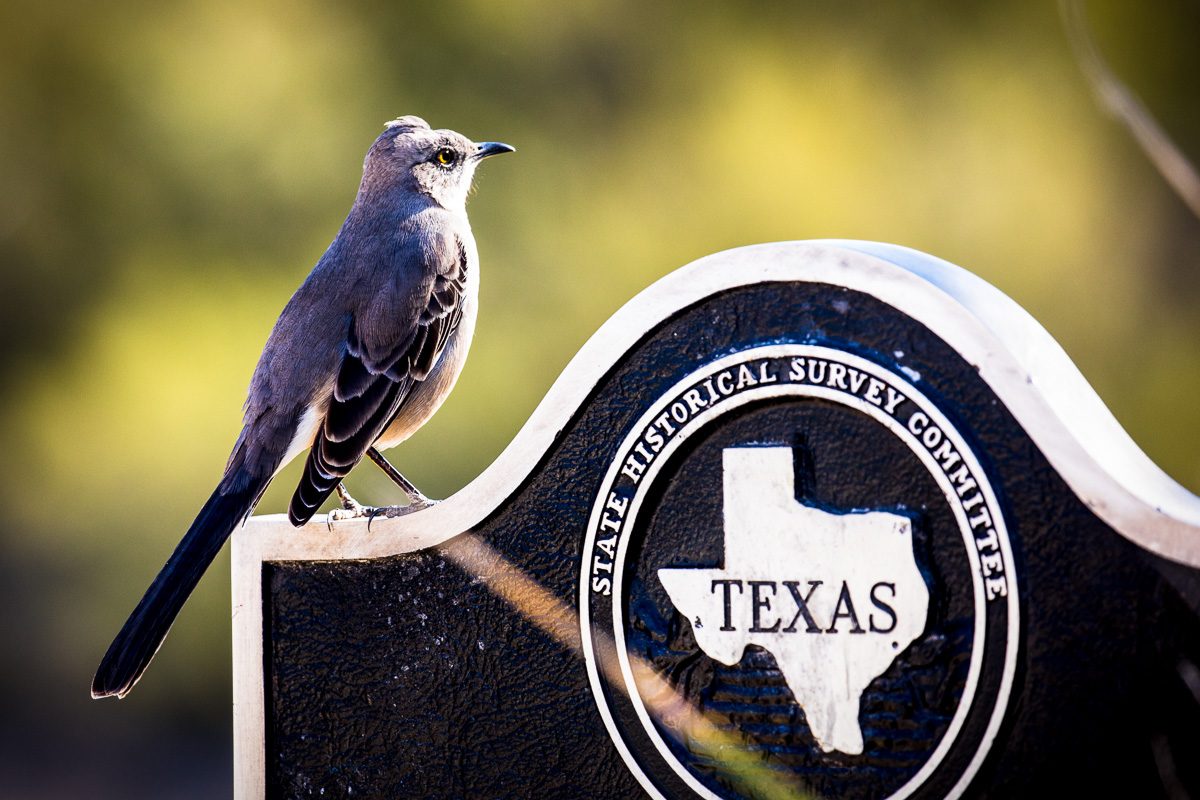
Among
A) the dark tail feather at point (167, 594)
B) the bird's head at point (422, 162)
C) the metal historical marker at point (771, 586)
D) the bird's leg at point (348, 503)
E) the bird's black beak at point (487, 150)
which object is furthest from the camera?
the bird's black beak at point (487, 150)

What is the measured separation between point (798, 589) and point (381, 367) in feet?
4.67

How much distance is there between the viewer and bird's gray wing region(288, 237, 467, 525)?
3643 millimetres

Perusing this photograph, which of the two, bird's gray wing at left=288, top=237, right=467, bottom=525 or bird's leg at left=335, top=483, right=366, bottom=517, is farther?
bird's gray wing at left=288, top=237, right=467, bottom=525

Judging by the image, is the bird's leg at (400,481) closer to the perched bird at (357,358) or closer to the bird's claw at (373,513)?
the perched bird at (357,358)

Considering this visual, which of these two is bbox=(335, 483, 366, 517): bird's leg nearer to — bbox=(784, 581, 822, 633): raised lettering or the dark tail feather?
the dark tail feather

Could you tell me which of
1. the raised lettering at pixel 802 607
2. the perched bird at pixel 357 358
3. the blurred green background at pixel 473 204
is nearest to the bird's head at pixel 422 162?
the perched bird at pixel 357 358

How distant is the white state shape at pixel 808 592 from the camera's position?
2.78 meters

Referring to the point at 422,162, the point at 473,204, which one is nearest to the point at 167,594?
the point at 422,162

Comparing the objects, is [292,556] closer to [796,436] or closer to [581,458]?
[581,458]

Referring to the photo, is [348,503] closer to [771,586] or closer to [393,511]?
[393,511]

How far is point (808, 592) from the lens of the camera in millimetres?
2867

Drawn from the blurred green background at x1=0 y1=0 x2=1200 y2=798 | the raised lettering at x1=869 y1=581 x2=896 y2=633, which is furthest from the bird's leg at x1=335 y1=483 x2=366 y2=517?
the blurred green background at x1=0 y1=0 x2=1200 y2=798

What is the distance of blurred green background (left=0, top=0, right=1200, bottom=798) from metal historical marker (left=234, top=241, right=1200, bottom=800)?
4.40 metres

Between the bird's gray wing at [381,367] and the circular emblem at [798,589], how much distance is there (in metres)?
0.87
